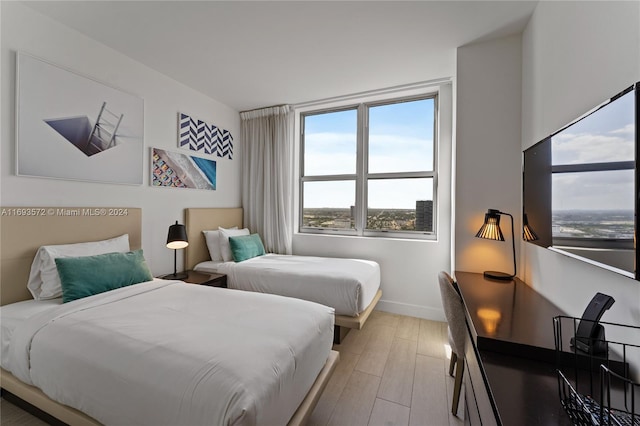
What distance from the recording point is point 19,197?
1924 mm

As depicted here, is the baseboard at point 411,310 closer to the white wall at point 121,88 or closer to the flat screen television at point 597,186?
the flat screen television at point 597,186

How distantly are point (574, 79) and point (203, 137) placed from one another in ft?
11.7

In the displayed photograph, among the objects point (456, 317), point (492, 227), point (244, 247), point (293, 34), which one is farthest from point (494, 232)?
point (244, 247)

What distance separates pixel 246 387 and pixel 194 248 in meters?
2.66

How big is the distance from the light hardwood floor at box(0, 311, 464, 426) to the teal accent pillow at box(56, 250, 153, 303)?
77 centimetres

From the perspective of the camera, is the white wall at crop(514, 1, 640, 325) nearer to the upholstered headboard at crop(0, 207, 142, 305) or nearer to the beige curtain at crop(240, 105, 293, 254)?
the beige curtain at crop(240, 105, 293, 254)

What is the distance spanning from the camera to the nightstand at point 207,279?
276cm

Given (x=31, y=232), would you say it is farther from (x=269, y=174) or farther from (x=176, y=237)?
(x=269, y=174)

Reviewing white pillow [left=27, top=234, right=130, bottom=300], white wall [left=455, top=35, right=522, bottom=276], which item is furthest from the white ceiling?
white pillow [left=27, top=234, right=130, bottom=300]

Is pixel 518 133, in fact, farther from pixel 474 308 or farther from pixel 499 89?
pixel 474 308

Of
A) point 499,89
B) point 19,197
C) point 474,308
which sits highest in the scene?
point 499,89

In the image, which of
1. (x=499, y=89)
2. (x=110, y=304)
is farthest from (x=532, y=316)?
(x=110, y=304)

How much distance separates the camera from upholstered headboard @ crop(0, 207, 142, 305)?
1.84m

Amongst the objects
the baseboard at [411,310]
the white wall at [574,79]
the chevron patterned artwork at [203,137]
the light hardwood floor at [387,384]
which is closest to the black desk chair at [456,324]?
the light hardwood floor at [387,384]
